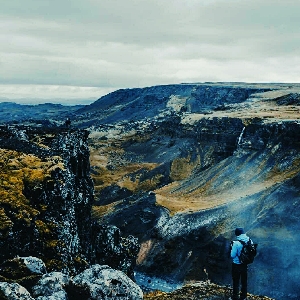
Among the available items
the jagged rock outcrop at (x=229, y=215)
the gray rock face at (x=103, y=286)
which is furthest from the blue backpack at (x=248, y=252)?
the jagged rock outcrop at (x=229, y=215)

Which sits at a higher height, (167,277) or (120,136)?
(120,136)

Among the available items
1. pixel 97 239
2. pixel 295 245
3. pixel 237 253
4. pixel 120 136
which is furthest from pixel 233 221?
pixel 120 136

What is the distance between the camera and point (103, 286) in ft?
52.0

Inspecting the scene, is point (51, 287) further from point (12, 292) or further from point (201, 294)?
point (201, 294)

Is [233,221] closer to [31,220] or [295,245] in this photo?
[295,245]

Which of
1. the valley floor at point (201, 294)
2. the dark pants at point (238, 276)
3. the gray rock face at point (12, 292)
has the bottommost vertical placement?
the valley floor at point (201, 294)

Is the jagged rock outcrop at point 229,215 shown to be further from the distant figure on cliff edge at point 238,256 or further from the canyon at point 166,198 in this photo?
the distant figure on cliff edge at point 238,256

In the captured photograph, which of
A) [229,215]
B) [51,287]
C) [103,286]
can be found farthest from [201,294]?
[229,215]

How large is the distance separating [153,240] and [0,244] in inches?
1786

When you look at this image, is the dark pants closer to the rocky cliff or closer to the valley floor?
the valley floor

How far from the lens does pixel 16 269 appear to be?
17.8m

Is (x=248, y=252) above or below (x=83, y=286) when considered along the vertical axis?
above

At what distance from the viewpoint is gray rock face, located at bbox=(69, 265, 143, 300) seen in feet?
51.1

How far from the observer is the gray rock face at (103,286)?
15570 mm
